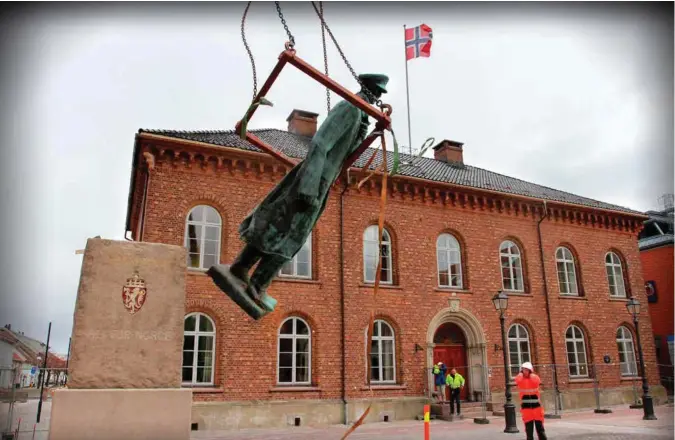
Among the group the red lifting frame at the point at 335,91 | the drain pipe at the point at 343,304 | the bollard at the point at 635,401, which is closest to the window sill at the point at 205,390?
the drain pipe at the point at 343,304

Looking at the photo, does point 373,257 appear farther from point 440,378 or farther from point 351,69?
point 351,69

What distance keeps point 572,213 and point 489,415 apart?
31.4ft

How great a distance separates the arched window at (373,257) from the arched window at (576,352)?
8.04 metres

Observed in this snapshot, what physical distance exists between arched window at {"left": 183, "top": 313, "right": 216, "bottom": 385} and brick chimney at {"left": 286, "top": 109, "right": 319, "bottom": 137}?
9564 mm

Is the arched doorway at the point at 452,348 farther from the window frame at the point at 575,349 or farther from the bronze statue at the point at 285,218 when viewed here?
the bronze statue at the point at 285,218

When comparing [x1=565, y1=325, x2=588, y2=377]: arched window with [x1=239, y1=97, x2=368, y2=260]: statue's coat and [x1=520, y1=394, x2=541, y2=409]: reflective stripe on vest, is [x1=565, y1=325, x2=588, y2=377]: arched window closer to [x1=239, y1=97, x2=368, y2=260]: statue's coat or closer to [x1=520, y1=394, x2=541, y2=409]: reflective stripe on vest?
[x1=520, y1=394, x2=541, y2=409]: reflective stripe on vest

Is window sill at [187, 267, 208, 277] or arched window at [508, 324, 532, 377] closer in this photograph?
window sill at [187, 267, 208, 277]

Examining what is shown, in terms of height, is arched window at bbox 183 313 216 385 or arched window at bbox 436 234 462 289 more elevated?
arched window at bbox 436 234 462 289

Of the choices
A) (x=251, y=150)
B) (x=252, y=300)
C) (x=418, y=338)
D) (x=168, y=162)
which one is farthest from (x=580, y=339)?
(x=252, y=300)

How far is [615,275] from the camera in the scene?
75.7ft

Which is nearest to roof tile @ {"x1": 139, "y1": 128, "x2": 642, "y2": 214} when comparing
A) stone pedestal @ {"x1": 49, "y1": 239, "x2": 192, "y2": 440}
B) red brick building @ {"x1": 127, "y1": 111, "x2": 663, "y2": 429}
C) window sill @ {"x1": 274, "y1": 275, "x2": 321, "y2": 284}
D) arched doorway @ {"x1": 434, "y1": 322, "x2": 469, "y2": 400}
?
red brick building @ {"x1": 127, "y1": 111, "x2": 663, "y2": 429}

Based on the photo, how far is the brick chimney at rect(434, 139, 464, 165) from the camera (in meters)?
25.3

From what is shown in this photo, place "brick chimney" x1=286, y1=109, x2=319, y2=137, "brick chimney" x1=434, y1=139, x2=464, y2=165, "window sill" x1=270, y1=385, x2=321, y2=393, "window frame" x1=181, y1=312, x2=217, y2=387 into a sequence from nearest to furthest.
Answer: "window frame" x1=181, y1=312, x2=217, y2=387
"window sill" x1=270, y1=385, x2=321, y2=393
"brick chimney" x1=286, y1=109, x2=319, y2=137
"brick chimney" x1=434, y1=139, x2=464, y2=165

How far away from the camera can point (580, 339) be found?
2117 centimetres
